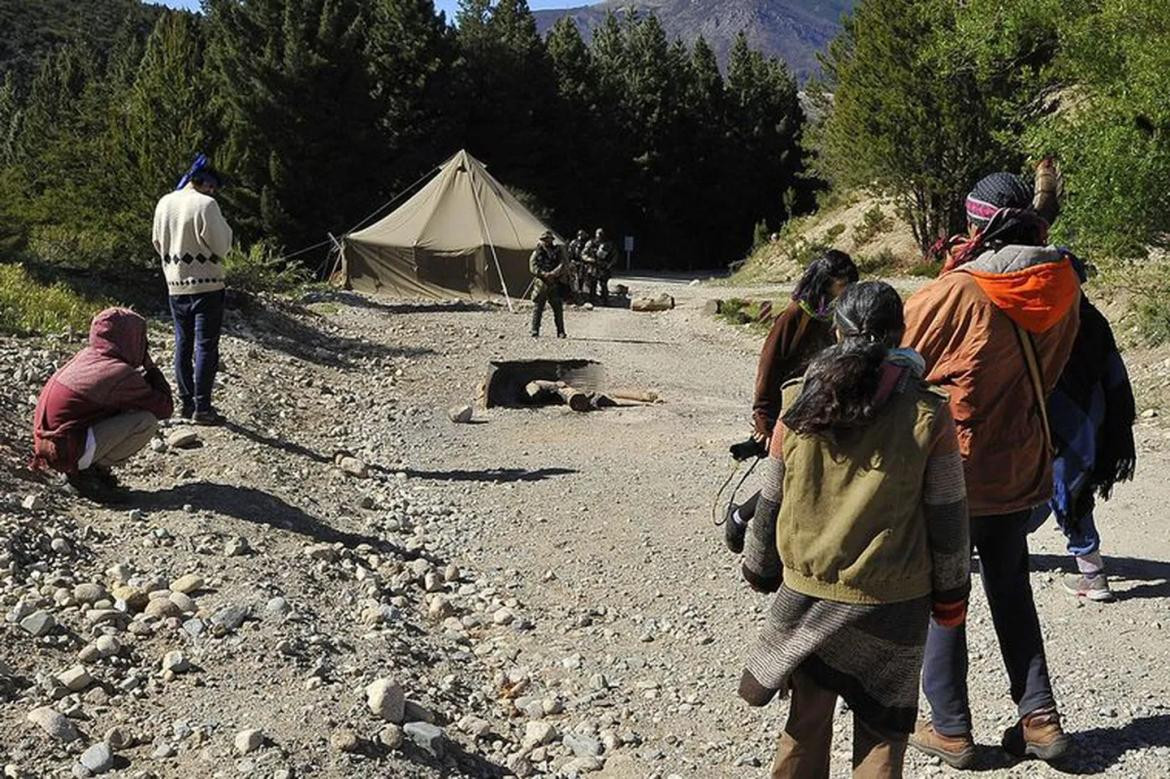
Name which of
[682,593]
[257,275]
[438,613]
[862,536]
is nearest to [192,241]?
[438,613]

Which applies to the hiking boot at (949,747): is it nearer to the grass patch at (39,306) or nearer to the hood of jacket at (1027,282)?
the hood of jacket at (1027,282)

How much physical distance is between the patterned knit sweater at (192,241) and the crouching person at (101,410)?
159 centimetres

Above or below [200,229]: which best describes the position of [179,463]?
below

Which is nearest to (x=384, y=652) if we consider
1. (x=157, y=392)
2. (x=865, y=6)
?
(x=157, y=392)

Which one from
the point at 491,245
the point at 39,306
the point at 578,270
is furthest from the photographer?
the point at 578,270

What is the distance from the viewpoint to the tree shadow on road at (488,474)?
25.5 feet

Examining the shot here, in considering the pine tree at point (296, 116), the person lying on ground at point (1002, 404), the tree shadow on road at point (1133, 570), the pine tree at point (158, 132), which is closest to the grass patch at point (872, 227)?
the pine tree at point (296, 116)

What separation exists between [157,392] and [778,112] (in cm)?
4759

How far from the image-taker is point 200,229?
7363mm

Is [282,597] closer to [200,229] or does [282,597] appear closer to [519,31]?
[200,229]

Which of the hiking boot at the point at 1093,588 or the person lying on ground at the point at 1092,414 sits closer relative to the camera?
the person lying on ground at the point at 1092,414

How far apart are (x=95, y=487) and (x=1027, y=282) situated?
458 centimetres

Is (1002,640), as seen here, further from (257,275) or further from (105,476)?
(257,275)

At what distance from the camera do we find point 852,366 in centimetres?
269
